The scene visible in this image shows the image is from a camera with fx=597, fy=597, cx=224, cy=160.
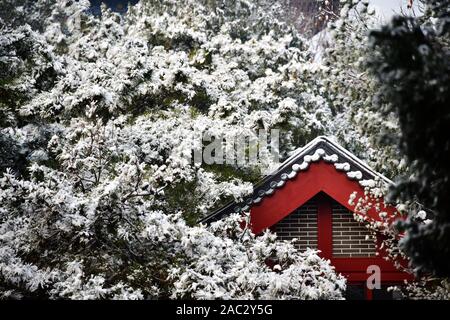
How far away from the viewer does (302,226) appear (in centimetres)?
998

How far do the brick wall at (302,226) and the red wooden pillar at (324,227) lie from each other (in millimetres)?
135

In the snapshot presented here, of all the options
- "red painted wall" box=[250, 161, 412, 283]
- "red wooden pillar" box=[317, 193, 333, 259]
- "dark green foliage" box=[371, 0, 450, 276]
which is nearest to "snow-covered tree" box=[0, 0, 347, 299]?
"red painted wall" box=[250, 161, 412, 283]

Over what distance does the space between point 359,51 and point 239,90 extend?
237 inches

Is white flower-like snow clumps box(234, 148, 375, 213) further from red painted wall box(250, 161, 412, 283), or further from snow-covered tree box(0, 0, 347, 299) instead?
snow-covered tree box(0, 0, 347, 299)

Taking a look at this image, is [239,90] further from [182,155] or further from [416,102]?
[416,102]

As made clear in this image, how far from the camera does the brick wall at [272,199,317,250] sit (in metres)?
9.95

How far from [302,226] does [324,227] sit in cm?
38

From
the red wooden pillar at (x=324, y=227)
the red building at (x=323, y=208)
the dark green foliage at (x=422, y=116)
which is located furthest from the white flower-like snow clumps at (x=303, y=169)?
the dark green foliage at (x=422, y=116)

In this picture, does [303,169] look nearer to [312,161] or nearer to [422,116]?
[312,161]

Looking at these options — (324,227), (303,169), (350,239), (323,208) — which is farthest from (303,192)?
(350,239)

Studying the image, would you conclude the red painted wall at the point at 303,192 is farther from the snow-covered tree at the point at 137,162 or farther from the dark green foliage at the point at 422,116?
the dark green foliage at the point at 422,116

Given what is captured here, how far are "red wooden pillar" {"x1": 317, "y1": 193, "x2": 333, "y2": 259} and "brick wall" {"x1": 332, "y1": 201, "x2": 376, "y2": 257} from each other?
0.13m

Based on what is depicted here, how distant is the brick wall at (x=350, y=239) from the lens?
389 inches

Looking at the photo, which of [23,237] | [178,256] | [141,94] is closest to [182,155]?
[141,94]
